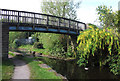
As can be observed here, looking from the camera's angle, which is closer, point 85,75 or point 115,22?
point 85,75

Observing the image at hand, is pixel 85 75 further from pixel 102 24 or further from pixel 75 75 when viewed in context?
pixel 102 24

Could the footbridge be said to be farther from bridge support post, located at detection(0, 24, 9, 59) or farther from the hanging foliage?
the hanging foliage

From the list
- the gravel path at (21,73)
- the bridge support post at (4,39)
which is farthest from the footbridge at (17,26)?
the gravel path at (21,73)

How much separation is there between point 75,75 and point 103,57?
192 inches

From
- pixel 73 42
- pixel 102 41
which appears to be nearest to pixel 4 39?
pixel 102 41

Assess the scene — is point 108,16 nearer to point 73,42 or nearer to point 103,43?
point 103,43

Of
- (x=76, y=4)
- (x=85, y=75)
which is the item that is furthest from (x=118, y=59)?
(x=76, y=4)

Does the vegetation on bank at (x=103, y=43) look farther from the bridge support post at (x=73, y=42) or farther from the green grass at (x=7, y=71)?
the green grass at (x=7, y=71)

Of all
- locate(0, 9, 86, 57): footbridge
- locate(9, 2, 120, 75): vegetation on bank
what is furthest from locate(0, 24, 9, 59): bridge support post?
locate(9, 2, 120, 75): vegetation on bank

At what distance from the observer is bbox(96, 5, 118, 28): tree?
61.1ft

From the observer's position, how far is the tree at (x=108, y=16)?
61.1 feet

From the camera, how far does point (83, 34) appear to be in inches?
675

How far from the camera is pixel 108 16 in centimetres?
1878

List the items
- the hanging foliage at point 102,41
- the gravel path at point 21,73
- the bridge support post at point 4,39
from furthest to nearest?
the bridge support post at point 4,39
the hanging foliage at point 102,41
the gravel path at point 21,73
